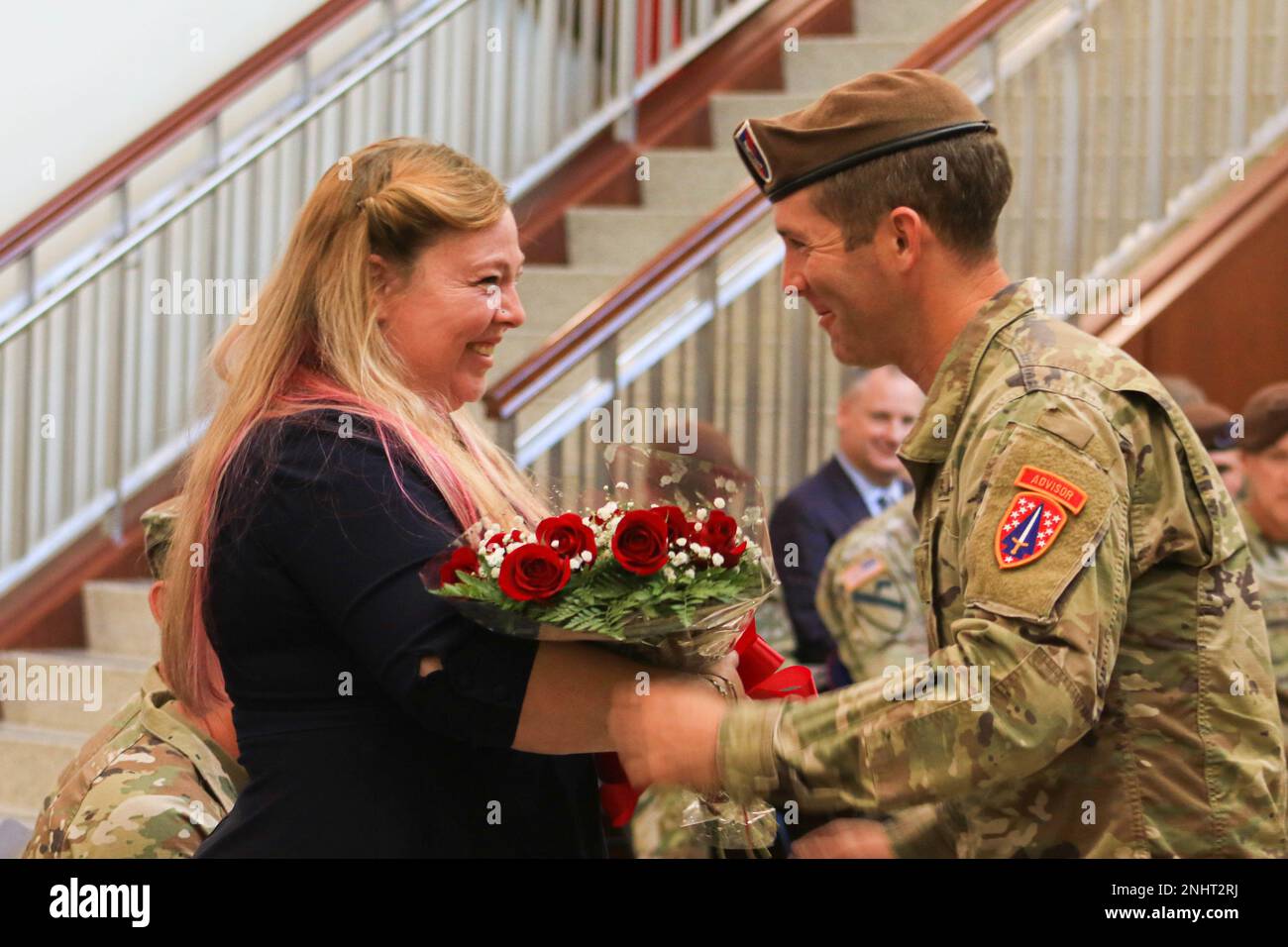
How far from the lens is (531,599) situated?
1588 mm

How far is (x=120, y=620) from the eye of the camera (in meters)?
5.12

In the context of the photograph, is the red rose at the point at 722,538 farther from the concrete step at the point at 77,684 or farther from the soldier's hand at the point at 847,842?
the concrete step at the point at 77,684

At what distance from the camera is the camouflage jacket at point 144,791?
2057 mm

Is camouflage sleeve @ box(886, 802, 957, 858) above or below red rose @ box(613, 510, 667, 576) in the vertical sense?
below

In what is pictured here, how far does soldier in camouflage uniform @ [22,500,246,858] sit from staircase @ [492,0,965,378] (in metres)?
3.86

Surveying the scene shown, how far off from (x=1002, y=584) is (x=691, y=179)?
518 cm

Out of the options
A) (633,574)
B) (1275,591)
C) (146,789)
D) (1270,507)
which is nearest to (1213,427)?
(1270,507)

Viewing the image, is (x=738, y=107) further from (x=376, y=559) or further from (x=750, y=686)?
(x=376, y=559)

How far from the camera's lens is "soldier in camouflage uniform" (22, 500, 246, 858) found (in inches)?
81.0

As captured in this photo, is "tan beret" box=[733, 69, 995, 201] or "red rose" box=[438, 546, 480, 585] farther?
"tan beret" box=[733, 69, 995, 201]
